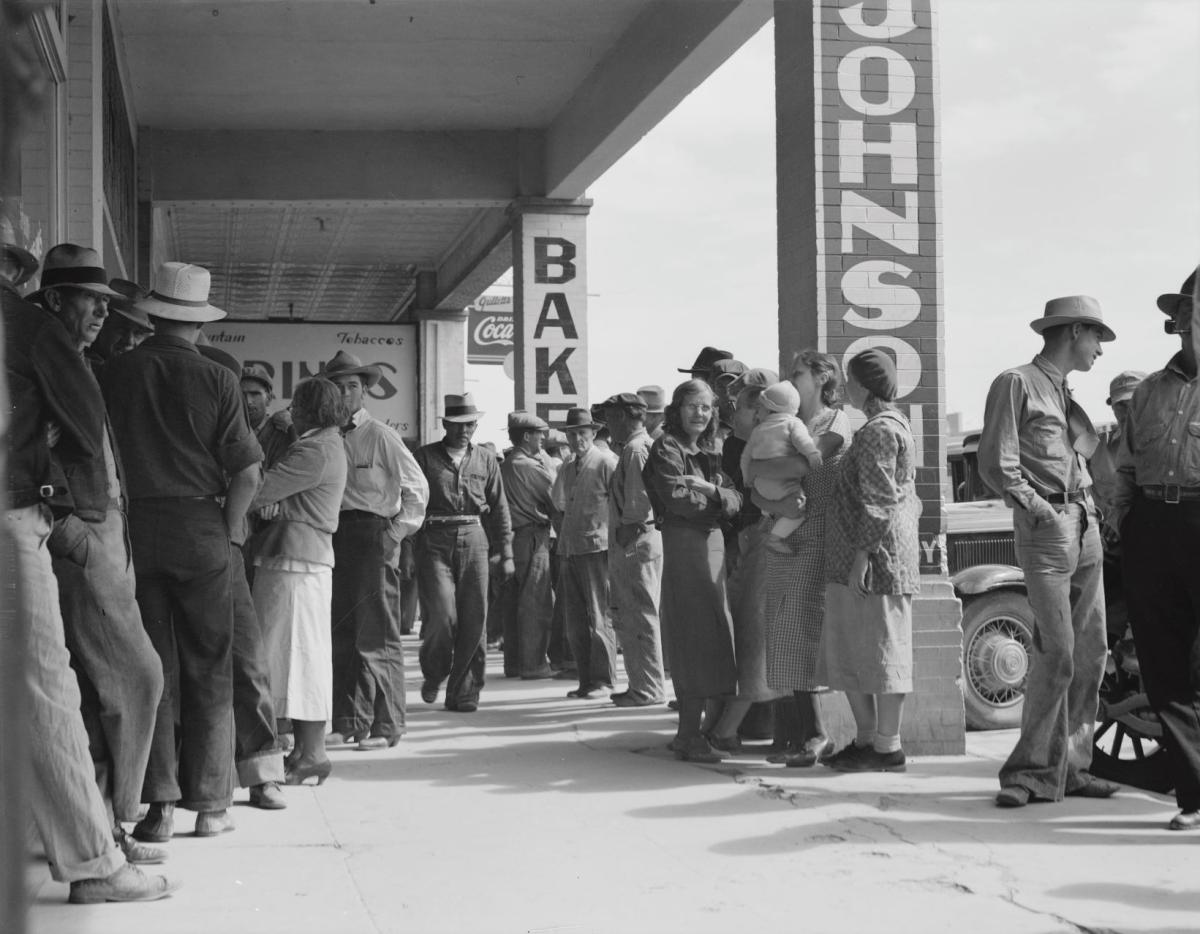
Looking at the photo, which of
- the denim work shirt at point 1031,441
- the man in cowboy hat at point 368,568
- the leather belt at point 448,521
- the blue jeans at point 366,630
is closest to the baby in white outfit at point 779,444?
the denim work shirt at point 1031,441

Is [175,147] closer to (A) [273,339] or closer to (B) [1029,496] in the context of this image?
(A) [273,339]

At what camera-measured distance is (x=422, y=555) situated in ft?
33.4

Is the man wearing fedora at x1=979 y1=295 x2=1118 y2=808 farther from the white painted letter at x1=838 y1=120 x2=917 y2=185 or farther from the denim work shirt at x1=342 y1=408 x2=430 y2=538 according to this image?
the denim work shirt at x1=342 y1=408 x2=430 y2=538

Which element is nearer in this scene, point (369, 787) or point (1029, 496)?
point (1029, 496)

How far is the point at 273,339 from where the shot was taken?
73.7 feet

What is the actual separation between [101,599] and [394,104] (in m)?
13.7

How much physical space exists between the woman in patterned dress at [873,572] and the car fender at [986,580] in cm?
195

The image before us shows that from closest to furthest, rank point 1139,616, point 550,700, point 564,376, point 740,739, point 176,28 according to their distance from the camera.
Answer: point 1139,616, point 740,739, point 550,700, point 176,28, point 564,376

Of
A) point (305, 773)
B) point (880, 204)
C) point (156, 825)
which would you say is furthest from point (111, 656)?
point (880, 204)

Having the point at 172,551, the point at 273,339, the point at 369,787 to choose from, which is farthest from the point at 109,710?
the point at 273,339

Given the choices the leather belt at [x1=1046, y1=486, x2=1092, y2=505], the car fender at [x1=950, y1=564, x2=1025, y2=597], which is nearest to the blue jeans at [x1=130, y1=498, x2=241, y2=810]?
the leather belt at [x1=1046, y1=486, x2=1092, y2=505]

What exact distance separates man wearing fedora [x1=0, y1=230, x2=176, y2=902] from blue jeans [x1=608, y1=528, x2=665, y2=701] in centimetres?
566

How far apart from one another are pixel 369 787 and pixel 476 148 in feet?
42.9

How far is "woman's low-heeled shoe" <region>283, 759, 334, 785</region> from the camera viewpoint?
7.09 metres
